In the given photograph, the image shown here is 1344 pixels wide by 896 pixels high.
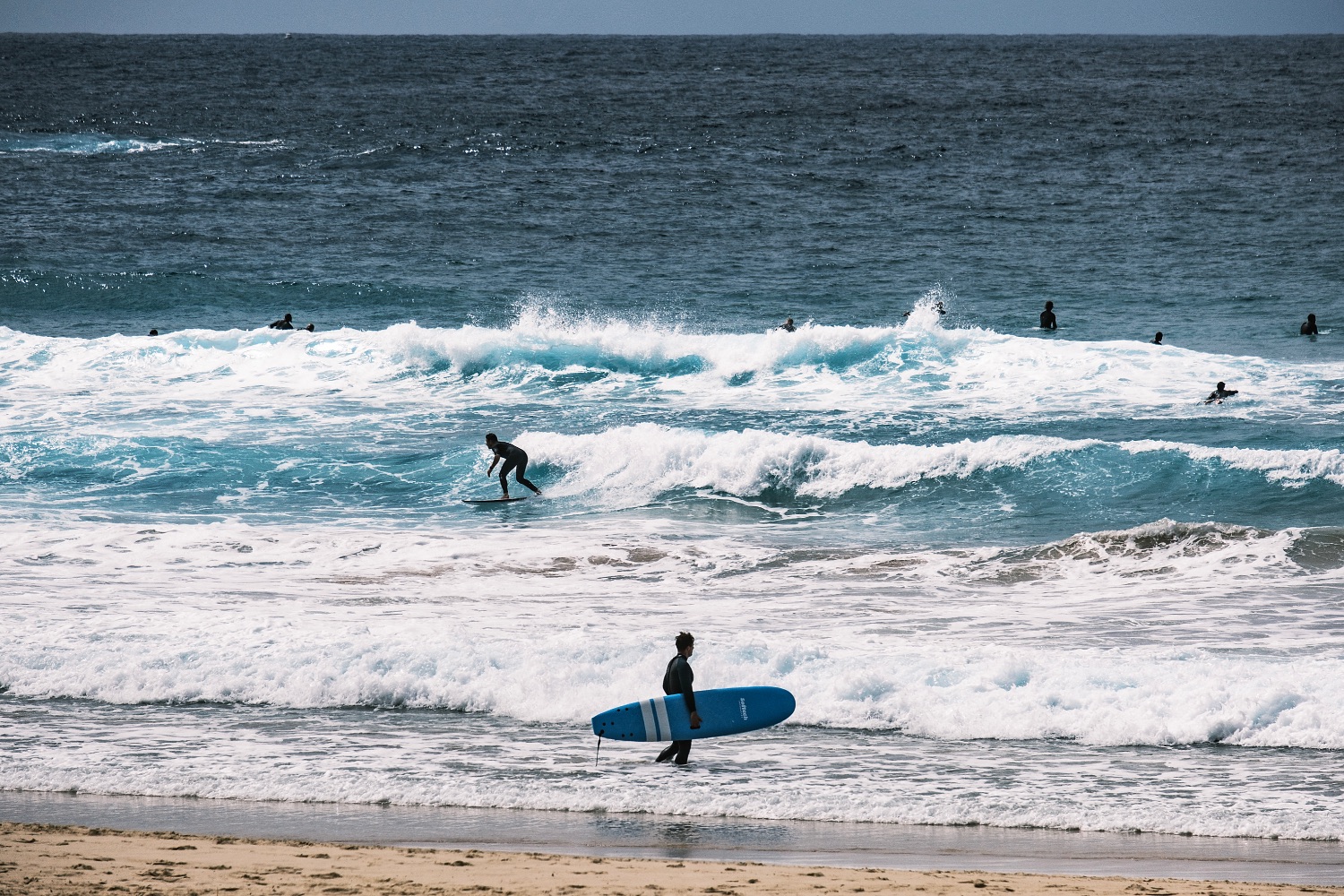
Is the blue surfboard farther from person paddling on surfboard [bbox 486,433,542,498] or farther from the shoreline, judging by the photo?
person paddling on surfboard [bbox 486,433,542,498]

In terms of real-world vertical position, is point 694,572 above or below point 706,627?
above

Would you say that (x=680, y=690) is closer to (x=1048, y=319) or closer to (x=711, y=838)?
(x=711, y=838)

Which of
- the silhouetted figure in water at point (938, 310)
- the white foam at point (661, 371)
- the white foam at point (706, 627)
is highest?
the silhouetted figure in water at point (938, 310)

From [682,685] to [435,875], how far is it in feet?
9.65

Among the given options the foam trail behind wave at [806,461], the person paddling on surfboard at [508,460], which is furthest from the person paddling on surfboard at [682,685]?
the person paddling on surfboard at [508,460]

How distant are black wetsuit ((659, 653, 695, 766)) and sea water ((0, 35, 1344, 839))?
10.0 inches

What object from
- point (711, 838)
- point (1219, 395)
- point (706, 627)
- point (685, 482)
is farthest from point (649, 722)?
point (1219, 395)

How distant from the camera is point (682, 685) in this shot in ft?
31.4

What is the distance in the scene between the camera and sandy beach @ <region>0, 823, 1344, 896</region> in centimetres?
670

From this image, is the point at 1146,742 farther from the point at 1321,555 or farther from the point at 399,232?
the point at 399,232

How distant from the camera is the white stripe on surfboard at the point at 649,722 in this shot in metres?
9.66

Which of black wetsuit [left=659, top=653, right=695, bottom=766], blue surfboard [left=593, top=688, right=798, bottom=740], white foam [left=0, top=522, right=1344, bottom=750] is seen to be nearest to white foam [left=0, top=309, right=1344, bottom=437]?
white foam [left=0, top=522, right=1344, bottom=750]

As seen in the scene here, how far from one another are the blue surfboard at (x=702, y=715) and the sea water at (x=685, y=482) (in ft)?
0.78

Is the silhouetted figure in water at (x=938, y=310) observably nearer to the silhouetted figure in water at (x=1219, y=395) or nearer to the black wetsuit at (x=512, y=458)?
the silhouetted figure in water at (x=1219, y=395)
